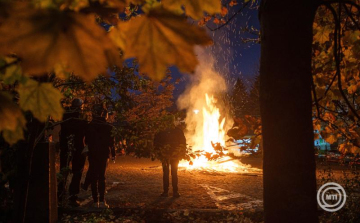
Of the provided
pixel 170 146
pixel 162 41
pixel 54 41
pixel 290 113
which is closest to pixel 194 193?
pixel 170 146

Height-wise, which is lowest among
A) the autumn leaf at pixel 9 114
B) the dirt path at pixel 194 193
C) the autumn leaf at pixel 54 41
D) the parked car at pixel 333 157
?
the dirt path at pixel 194 193

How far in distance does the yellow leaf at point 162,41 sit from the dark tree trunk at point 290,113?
4.27ft

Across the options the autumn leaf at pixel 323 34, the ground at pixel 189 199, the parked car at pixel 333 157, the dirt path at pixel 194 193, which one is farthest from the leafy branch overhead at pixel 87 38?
the parked car at pixel 333 157

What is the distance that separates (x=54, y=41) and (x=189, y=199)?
6383 mm

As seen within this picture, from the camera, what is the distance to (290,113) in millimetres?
1879

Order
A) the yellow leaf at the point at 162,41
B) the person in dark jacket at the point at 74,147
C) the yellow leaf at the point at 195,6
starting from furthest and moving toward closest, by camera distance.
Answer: the person in dark jacket at the point at 74,147, the yellow leaf at the point at 195,6, the yellow leaf at the point at 162,41

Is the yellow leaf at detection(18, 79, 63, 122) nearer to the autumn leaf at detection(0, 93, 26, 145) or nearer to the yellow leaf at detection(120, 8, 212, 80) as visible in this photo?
the autumn leaf at detection(0, 93, 26, 145)

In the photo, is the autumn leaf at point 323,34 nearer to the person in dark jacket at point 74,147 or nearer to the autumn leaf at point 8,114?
the autumn leaf at point 8,114

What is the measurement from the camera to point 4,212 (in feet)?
13.2

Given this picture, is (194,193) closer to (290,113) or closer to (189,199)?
(189,199)

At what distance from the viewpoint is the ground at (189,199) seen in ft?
16.7

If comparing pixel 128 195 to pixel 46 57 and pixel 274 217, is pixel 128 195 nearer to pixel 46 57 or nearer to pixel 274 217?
pixel 274 217

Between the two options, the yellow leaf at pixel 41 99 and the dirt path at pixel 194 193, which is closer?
the yellow leaf at pixel 41 99

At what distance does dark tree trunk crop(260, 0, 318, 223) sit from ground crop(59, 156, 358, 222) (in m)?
3.22
